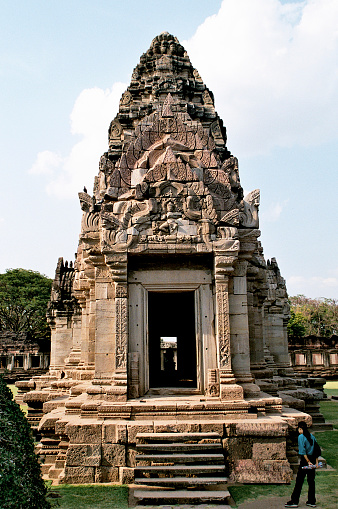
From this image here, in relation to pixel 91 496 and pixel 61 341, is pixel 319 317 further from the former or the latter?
pixel 91 496

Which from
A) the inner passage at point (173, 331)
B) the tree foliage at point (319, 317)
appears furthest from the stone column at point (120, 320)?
the tree foliage at point (319, 317)

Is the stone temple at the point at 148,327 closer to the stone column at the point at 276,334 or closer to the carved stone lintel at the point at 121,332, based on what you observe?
the carved stone lintel at the point at 121,332

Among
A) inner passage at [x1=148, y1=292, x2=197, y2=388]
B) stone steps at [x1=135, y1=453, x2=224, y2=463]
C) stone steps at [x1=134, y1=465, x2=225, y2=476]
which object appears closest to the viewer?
stone steps at [x1=134, y1=465, x2=225, y2=476]

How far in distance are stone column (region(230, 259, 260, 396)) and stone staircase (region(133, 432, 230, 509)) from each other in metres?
A: 1.30

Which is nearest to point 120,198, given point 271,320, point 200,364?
point 200,364

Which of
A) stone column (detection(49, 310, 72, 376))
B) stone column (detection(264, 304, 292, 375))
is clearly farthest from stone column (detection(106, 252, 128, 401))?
stone column (detection(49, 310, 72, 376))

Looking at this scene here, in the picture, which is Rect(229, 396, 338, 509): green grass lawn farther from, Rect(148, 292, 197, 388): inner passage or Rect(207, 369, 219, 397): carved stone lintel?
Rect(148, 292, 197, 388): inner passage

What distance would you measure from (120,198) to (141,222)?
2.39 feet

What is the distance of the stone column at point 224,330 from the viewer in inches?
290

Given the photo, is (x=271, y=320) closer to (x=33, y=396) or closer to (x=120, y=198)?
(x=33, y=396)

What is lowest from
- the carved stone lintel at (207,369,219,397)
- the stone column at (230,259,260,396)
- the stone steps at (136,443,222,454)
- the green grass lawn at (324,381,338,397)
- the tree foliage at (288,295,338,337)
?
the green grass lawn at (324,381,338,397)

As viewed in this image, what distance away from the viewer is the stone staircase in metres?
6.00

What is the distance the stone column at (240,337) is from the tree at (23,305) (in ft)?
117

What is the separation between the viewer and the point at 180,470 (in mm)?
6363
